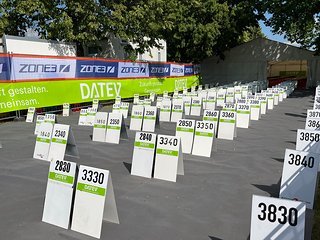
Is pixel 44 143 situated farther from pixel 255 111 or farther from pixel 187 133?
pixel 255 111

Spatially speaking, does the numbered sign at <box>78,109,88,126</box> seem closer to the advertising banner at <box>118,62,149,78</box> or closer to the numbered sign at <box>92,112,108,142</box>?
the numbered sign at <box>92,112,108,142</box>

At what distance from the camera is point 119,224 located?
4.19 metres

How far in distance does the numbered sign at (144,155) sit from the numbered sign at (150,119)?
12.8 feet

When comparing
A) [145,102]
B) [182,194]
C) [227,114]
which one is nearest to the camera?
[182,194]

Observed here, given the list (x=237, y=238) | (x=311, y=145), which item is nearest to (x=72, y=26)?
(x=311, y=145)

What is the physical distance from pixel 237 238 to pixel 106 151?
4753mm

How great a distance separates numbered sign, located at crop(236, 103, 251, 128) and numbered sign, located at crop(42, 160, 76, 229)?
7.82 meters

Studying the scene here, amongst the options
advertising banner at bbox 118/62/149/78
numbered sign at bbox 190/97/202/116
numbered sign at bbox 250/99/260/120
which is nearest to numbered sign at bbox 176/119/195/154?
numbered sign at bbox 250/99/260/120

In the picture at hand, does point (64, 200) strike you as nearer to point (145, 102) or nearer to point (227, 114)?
point (227, 114)

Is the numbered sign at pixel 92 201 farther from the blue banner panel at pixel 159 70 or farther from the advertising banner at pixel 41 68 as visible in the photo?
the blue banner panel at pixel 159 70

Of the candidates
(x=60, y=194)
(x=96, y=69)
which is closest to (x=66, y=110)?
(x=96, y=69)

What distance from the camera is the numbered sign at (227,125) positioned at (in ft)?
30.1

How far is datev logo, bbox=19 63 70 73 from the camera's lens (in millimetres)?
13264

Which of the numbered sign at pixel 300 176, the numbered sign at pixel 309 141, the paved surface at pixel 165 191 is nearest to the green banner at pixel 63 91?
the paved surface at pixel 165 191
